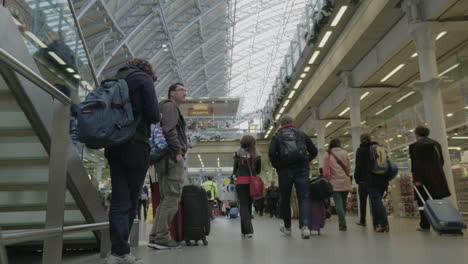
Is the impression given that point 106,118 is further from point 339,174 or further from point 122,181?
point 339,174

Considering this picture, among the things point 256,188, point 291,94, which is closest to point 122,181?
point 256,188

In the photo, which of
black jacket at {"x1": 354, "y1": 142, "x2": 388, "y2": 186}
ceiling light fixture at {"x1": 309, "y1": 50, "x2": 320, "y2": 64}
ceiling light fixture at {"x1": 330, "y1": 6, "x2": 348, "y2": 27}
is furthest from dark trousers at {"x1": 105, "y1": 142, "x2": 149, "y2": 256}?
ceiling light fixture at {"x1": 309, "y1": 50, "x2": 320, "y2": 64}

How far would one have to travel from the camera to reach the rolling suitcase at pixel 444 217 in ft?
20.0

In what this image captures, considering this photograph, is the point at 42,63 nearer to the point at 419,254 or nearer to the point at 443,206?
the point at 419,254

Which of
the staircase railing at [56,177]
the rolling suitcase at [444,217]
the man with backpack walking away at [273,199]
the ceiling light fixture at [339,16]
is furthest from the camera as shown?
the man with backpack walking away at [273,199]

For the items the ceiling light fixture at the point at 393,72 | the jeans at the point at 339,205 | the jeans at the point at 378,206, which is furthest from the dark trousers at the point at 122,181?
the ceiling light fixture at the point at 393,72

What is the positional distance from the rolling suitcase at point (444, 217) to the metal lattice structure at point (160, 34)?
16974 mm

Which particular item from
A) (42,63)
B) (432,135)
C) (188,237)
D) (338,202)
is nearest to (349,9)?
(432,135)

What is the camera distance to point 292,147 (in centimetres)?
635

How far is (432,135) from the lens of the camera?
28.2 ft

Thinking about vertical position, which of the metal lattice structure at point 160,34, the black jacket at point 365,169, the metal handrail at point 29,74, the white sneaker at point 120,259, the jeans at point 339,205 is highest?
the metal lattice structure at point 160,34

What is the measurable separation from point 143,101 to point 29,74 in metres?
1.15

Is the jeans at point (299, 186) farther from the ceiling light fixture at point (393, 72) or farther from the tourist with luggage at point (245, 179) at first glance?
Answer: the ceiling light fixture at point (393, 72)

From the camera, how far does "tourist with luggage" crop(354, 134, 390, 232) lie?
23.3 ft
